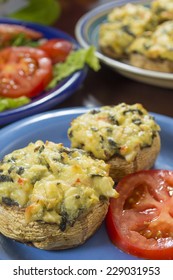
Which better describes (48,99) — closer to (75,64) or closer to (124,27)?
(75,64)

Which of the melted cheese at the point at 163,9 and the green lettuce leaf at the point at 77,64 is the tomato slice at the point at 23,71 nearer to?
the green lettuce leaf at the point at 77,64

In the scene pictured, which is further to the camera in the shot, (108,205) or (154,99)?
(154,99)

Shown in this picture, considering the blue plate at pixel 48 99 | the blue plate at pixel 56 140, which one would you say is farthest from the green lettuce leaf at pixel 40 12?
the blue plate at pixel 56 140

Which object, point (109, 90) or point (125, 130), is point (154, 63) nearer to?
point (109, 90)

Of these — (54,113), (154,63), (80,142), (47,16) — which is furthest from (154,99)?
(47,16)

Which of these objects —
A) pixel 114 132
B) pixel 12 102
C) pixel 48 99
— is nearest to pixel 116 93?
pixel 48 99

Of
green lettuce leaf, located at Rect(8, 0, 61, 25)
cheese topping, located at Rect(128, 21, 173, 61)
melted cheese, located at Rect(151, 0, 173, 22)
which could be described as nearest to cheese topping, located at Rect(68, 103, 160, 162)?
cheese topping, located at Rect(128, 21, 173, 61)
